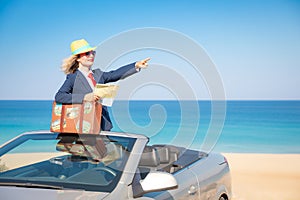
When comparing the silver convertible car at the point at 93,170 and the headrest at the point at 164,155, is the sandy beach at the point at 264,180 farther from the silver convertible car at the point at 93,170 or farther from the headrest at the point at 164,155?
the headrest at the point at 164,155

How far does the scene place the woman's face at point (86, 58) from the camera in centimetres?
487

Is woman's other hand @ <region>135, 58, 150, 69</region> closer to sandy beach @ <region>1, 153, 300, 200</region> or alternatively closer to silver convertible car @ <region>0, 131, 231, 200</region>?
silver convertible car @ <region>0, 131, 231, 200</region>

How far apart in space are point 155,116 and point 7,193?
2100mm

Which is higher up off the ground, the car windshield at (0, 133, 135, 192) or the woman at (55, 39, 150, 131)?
the woman at (55, 39, 150, 131)

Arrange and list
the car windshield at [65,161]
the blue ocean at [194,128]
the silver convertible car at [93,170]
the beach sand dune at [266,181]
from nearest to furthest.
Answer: the silver convertible car at [93,170] < the car windshield at [65,161] < the blue ocean at [194,128] < the beach sand dune at [266,181]

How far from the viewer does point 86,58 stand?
4871 mm

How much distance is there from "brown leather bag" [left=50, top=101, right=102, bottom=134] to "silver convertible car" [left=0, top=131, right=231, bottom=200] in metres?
0.06

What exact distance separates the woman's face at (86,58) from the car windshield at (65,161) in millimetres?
999

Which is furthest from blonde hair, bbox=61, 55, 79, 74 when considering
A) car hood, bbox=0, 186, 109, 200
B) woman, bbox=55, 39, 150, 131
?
car hood, bbox=0, 186, 109, 200

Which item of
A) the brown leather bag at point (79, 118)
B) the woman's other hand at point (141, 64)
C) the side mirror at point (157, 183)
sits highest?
the woman's other hand at point (141, 64)

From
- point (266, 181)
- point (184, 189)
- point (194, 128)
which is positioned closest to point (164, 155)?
point (184, 189)

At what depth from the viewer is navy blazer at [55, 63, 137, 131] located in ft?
14.1

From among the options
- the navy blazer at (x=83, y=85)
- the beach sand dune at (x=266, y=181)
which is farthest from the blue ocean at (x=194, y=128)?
the beach sand dune at (x=266, y=181)

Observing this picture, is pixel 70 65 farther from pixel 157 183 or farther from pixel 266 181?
pixel 266 181
